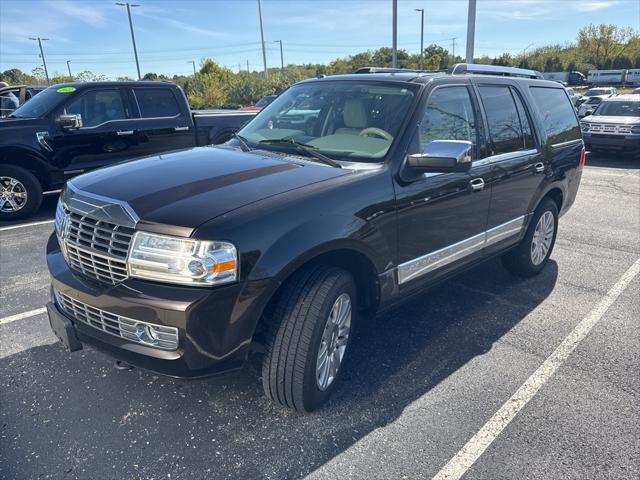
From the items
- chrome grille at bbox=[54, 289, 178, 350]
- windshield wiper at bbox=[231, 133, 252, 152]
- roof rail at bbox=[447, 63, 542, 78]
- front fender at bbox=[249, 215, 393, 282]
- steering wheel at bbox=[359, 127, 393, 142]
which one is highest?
roof rail at bbox=[447, 63, 542, 78]

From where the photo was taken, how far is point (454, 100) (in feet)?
12.0

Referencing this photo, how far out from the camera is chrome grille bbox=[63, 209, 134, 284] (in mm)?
2342

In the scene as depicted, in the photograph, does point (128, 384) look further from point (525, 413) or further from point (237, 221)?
point (525, 413)

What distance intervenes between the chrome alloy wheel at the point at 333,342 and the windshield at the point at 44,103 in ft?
20.5

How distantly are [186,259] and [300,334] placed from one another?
0.70m

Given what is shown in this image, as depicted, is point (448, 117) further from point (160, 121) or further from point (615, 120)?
point (615, 120)

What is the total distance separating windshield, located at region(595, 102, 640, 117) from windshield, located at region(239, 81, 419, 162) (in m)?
13.5

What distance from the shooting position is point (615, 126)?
13.3 metres

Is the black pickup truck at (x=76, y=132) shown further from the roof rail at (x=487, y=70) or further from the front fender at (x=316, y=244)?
the front fender at (x=316, y=244)

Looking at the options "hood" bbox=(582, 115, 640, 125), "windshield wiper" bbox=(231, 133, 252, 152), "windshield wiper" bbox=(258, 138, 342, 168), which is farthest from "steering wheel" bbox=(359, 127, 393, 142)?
"hood" bbox=(582, 115, 640, 125)

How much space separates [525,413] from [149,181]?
249 centimetres

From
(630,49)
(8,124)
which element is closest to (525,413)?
(8,124)

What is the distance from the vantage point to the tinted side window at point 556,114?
4.66 meters

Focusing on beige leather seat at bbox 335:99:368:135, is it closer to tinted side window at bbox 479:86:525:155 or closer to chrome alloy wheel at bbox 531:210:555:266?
tinted side window at bbox 479:86:525:155
